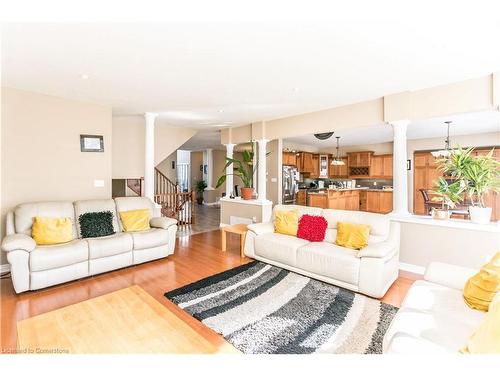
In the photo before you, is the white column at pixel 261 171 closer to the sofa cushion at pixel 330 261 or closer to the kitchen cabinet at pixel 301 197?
the sofa cushion at pixel 330 261

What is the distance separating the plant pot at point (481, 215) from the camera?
3.01 m

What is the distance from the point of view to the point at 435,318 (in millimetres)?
1580

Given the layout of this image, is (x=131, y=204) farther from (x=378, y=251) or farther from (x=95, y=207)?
(x=378, y=251)

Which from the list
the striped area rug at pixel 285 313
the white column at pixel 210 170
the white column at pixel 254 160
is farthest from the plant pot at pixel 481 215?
the white column at pixel 210 170

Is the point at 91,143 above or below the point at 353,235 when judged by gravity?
above

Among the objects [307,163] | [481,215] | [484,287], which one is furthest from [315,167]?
[484,287]

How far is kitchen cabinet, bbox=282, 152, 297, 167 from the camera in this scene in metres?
7.86

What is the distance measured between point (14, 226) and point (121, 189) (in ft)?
10.8

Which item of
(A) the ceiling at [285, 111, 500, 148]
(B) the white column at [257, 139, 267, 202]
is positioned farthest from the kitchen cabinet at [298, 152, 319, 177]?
(B) the white column at [257, 139, 267, 202]

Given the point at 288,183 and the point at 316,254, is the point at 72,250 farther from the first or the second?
the point at 288,183

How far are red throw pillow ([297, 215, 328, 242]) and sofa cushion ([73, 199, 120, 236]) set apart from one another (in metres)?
2.76

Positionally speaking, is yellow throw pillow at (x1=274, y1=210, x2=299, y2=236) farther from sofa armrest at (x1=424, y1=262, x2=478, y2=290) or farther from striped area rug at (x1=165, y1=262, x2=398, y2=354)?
sofa armrest at (x1=424, y1=262, x2=478, y2=290)

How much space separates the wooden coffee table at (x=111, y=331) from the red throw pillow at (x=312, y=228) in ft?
6.35

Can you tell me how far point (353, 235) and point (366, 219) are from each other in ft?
1.03
